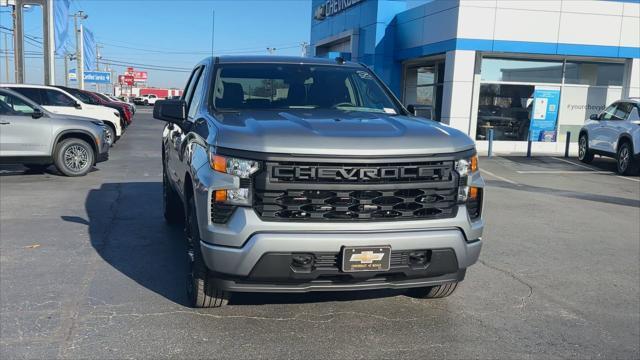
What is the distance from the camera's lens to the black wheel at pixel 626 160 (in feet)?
46.6

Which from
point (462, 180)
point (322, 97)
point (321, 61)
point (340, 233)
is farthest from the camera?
point (321, 61)

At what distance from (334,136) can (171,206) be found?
4156 mm

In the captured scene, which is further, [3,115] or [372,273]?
[3,115]

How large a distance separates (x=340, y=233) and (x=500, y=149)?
17.4m

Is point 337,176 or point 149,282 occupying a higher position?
point 337,176

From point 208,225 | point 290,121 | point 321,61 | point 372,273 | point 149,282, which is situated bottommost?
point 149,282

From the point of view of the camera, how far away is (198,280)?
13.6 ft

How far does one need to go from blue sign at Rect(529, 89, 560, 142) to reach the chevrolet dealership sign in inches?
348

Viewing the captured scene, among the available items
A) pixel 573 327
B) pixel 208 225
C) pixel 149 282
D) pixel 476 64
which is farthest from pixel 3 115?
pixel 476 64

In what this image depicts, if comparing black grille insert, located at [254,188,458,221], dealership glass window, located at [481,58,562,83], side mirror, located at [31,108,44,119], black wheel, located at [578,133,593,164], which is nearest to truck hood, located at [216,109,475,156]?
black grille insert, located at [254,188,458,221]

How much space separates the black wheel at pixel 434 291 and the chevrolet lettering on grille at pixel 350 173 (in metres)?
1.26

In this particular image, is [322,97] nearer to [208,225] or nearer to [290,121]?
[290,121]

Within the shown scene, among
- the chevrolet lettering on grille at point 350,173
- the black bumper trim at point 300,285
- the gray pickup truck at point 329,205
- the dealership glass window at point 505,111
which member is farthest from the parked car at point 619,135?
the black bumper trim at point 300,285

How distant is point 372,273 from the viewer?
12.1ft
